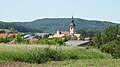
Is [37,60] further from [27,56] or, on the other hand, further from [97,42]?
[97,42]

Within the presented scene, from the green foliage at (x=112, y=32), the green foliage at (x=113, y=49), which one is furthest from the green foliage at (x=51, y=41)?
the green foliage at (x=112, y=32)

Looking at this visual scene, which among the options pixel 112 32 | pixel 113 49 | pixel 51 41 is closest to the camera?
pixel 113 49

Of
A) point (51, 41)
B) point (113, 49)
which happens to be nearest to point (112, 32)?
point (51, 41)

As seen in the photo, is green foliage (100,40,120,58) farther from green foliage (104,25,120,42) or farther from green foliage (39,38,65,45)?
green foliage (104,25,120,42)

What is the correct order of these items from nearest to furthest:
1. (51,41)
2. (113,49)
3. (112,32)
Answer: (113,49)
(51,41)
(112,32)

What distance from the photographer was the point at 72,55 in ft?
82.3

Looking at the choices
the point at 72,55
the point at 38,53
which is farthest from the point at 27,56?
the point at 72,55

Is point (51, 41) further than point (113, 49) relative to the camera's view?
Yes

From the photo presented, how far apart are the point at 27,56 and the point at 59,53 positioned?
10.5ft

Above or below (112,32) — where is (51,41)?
above

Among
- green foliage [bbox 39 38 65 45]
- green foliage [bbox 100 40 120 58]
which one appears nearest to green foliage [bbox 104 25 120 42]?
green foliage [bbox 39 38 65 45]

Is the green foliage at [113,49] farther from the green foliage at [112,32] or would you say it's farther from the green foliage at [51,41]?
the green foliage at [112,32]

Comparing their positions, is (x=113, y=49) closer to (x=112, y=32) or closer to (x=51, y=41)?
(x=51, y=41)

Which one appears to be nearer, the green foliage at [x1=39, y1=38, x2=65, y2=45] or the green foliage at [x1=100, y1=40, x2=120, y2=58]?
the green foliage at [x1=100, y1=40, x2=120, y2=58]
